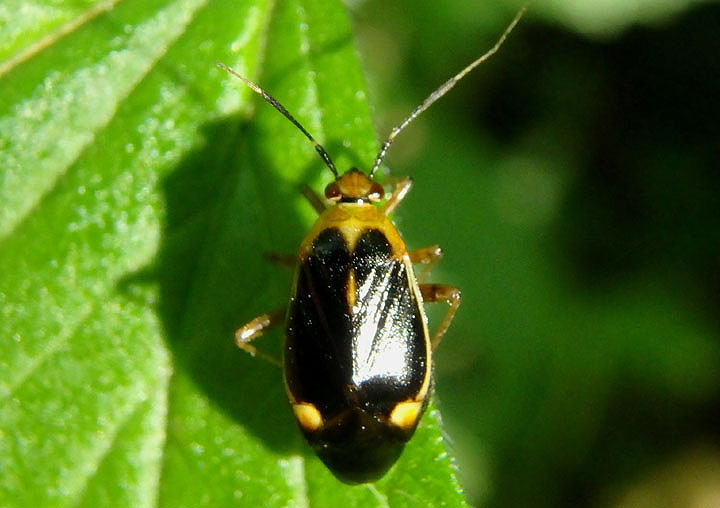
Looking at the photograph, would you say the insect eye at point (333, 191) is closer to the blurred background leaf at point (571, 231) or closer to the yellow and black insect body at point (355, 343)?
the yellow and black insect body at point (355, 343)

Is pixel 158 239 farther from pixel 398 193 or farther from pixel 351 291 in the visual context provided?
pixel 398 193

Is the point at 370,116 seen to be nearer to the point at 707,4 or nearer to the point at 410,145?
the point at 410,145

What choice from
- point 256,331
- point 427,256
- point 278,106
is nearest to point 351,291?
point 256,331

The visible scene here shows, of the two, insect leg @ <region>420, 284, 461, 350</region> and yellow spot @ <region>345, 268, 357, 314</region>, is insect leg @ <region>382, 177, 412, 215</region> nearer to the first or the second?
insect leg @ <region>420, 284, 461, 350</region>

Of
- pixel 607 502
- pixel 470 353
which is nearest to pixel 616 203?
pixel 470 353

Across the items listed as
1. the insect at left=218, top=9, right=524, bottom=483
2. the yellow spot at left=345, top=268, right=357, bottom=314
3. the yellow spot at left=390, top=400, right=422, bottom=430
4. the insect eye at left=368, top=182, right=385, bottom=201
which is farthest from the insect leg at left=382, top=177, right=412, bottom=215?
the yellow spot at left=390, top=400, right=422, bottom=430
